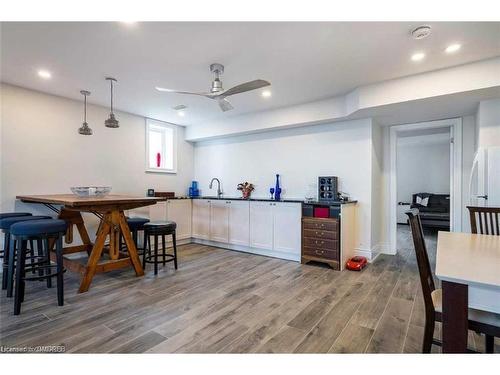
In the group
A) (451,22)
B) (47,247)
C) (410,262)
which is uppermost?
(451,22)

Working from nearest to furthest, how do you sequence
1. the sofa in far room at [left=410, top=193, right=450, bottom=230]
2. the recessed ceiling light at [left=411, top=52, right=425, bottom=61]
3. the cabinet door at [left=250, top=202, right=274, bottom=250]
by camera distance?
1. the recessed ceiling light at [left=411, top=52, right=425, bottom=61]
2. the cabinet door at [left=250, top=202, right=274, bottom=250]
3. the sofa in far room at [left=410, top=193, right=450, bottom=230]

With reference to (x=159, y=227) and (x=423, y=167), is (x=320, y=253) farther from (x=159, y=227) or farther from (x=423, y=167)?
(x=423, y=167)

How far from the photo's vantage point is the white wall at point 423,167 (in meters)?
7.14

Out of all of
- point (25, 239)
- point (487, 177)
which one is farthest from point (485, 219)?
point (25, 239)

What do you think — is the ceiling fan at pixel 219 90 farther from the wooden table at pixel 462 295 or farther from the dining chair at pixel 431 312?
the wooden table at pixel 462 295

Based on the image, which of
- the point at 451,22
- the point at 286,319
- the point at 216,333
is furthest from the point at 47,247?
the point at 451,22

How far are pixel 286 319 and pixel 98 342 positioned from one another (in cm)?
144

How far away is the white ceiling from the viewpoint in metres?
2.16

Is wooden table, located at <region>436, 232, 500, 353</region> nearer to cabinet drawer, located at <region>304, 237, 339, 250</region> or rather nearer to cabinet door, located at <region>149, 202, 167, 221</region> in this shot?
cabinet drawer, located at <region>304, 237, 339, 250</region>

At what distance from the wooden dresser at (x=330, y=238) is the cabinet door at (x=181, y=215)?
237 centimetres

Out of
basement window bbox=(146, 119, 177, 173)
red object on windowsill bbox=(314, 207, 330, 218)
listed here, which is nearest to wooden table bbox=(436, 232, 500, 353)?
red object on windowsill bbox=(314, 207, 330, 218)

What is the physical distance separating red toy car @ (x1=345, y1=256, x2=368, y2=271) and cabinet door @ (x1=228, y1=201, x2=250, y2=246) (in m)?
1.64

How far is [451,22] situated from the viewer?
6.74 feet
